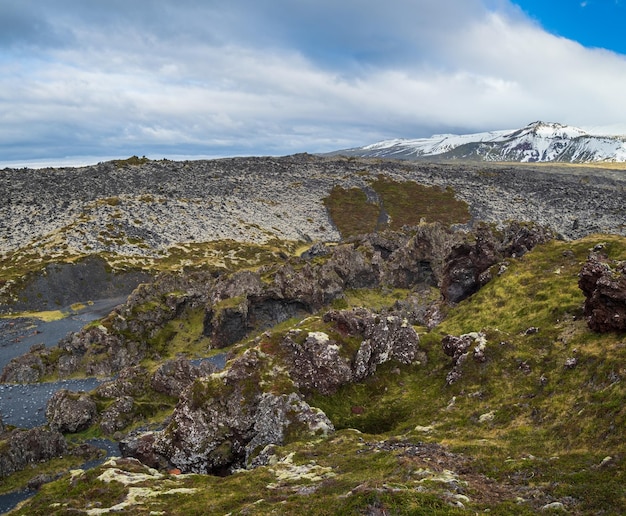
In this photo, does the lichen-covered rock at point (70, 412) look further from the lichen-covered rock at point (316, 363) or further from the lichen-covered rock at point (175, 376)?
the lichen-covered rock at point (316, 363)

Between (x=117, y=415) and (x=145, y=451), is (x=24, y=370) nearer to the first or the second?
(x=117, y=415)

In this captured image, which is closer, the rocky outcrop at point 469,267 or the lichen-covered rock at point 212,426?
the lichen-covered rock at point 212,426

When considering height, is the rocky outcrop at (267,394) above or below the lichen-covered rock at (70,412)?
above

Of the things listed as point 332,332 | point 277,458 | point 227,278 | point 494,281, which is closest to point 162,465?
point 277,458

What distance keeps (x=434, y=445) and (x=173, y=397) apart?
126ft

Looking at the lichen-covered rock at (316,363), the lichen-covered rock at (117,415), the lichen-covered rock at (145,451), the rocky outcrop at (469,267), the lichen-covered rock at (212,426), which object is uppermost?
the rocky outcrop at (469,267)

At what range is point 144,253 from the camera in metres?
141

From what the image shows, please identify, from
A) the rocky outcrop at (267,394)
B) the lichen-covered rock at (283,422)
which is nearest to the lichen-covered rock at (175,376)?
the rocky outcrop at (267,394)

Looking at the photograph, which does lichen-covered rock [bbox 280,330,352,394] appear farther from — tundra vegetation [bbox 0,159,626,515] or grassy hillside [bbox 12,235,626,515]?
grassy hillside [bbox 12,235,626,515]

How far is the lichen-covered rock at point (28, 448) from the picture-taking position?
39938 millimetres

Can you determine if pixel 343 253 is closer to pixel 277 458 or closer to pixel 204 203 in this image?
pixel 277 458

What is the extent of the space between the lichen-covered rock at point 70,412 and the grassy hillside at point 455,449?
2278 centimetres

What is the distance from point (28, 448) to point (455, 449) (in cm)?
3927

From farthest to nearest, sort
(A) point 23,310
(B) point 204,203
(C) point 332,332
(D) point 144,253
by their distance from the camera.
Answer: (B) point 204,203 < (D) point 144,253 < (A) point 23,310 < (C) point 332,332
